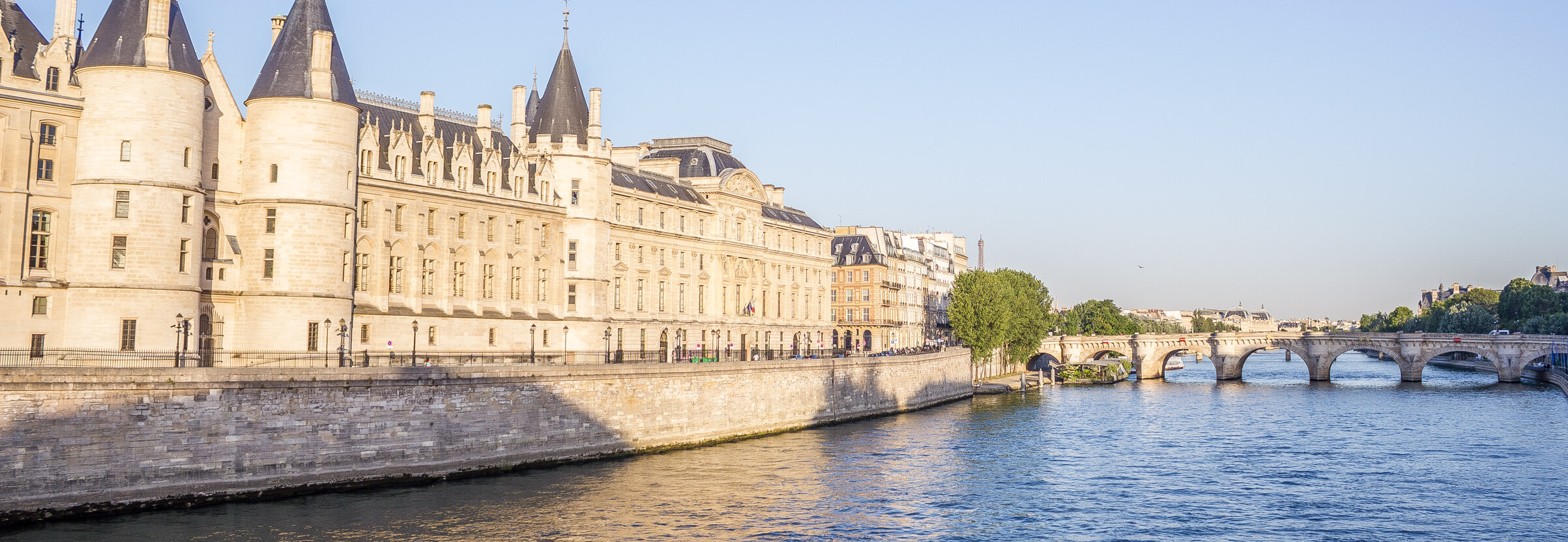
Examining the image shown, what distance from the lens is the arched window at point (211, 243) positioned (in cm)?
4812

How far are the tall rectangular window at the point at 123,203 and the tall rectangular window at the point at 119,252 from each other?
2.36 ft

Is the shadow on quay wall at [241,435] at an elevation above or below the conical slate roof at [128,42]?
below

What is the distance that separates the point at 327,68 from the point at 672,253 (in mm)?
32656

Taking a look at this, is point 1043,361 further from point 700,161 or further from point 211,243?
point 211,243

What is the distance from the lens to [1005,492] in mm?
46500

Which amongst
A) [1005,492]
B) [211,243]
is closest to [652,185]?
[211,243]

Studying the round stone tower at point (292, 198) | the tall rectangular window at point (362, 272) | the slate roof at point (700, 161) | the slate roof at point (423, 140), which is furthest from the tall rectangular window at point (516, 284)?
the slate roof at point (700, 161)

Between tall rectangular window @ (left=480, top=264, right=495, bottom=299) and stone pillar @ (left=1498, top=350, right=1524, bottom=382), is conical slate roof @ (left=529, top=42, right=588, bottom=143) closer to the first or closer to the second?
tall rectangular window @ (left=480, top=264, right=495, bottom=299)

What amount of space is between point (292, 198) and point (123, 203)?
6417 mm

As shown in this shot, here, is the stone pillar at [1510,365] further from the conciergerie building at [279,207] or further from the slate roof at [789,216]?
the conciergerie building at [279,207]

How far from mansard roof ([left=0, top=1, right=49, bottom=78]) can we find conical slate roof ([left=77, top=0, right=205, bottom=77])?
156 cm

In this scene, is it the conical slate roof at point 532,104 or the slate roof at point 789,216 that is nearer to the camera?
the conical slate roof at point 532,104

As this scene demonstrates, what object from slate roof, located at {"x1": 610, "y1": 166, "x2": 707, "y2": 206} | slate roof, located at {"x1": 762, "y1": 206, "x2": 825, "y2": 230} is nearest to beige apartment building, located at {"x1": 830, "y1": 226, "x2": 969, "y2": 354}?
slate roof, located at {"x1": 762, "y1": 206, "x2": 825, "y2": 230}

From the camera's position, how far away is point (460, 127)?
65.9 meters
